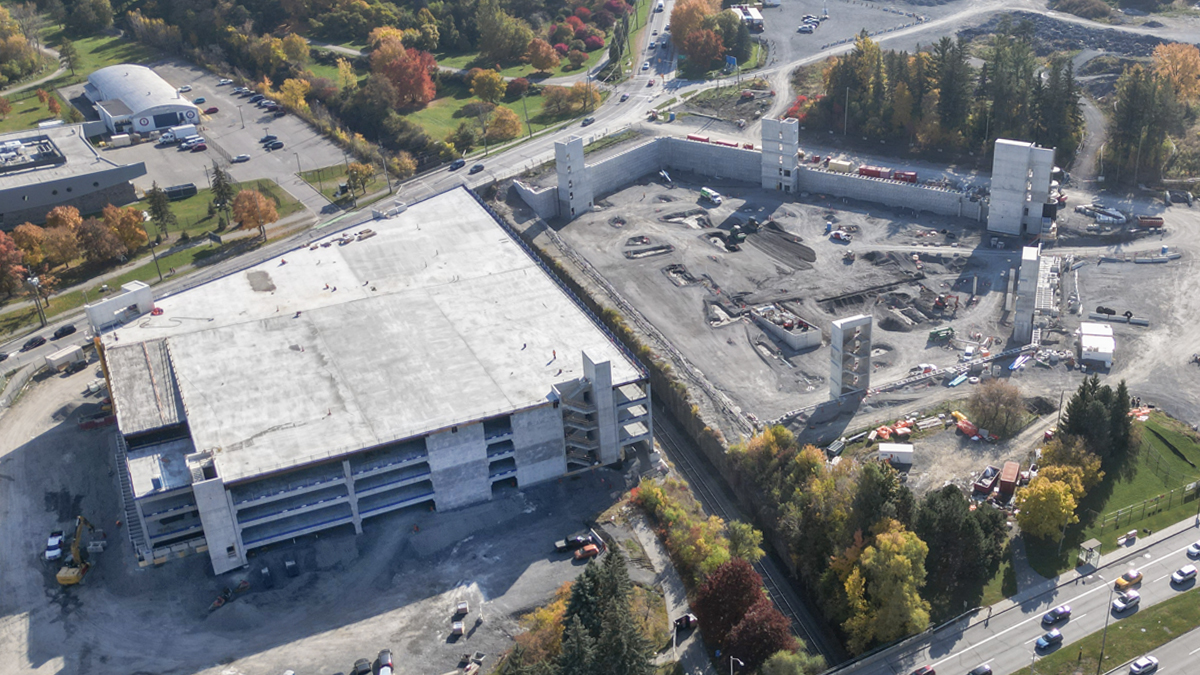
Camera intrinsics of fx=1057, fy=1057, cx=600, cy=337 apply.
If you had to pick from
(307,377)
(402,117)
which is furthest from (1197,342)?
(402,117)

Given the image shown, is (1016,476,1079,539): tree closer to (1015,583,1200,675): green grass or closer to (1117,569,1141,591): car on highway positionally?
(1117,569,1141,591): car on highway

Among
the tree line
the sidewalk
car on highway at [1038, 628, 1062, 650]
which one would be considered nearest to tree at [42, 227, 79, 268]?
the sidewalk

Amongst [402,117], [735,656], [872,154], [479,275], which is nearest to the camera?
[735,656]

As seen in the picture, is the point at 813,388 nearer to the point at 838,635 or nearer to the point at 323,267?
the point at 838,635

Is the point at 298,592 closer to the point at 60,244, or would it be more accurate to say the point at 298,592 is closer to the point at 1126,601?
the point at 1126,601

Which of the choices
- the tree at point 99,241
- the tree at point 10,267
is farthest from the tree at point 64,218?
the tree at point 10,267

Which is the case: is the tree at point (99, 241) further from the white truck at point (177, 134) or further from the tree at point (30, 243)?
the white truck at point (177, 134)
